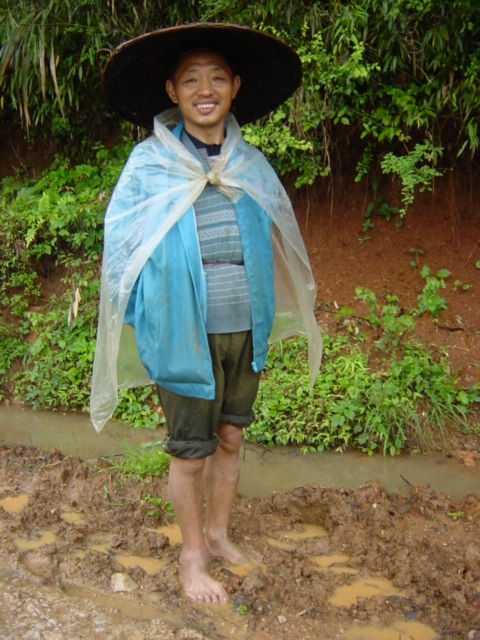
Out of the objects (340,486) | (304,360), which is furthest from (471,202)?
(340,486)

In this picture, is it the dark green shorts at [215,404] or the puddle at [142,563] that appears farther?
the puddle at [142,563]

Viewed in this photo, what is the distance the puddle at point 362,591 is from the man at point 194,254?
1.52 ft

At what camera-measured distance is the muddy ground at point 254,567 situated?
2428 mm

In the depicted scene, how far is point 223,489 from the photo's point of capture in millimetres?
2816

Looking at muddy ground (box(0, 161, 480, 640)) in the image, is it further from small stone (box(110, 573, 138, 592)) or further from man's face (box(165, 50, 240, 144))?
man's face (box(165, 50, 240, 144))

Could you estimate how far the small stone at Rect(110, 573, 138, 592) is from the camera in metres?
2.66

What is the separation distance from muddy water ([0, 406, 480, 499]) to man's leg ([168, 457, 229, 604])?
3.39ft

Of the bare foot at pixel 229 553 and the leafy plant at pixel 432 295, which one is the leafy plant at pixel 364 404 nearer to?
the leafy plant at pixel 432 295

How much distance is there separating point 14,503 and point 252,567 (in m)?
1.31

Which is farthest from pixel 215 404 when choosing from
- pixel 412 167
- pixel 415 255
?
pixel 415 255

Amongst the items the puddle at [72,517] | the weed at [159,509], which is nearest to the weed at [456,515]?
the weed at [159,509]

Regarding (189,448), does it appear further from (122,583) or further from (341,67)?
(341,67)

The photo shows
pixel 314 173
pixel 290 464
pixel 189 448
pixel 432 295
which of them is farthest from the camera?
pixel 314 173

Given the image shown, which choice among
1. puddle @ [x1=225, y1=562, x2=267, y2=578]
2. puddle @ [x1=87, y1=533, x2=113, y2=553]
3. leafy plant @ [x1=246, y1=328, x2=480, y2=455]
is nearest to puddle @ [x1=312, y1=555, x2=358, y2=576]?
puddle @ [x1=225, y1=562, x2=267, y2=578]
